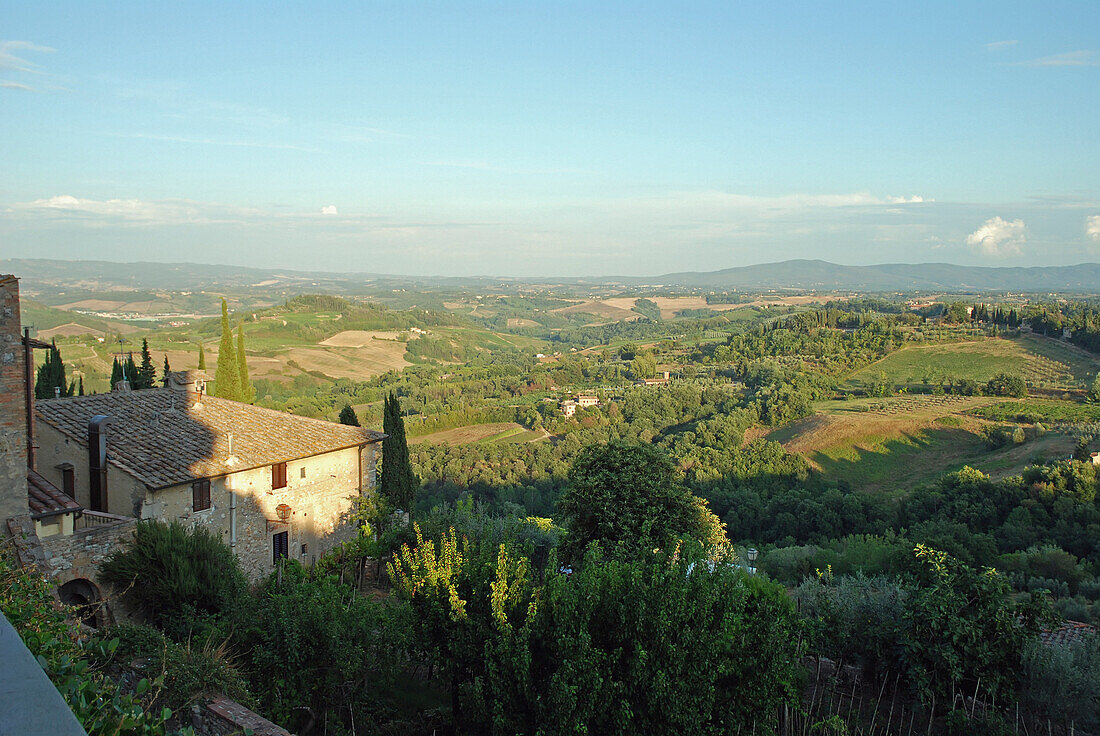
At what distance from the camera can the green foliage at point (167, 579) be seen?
10289 mm

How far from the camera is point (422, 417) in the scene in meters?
63.9

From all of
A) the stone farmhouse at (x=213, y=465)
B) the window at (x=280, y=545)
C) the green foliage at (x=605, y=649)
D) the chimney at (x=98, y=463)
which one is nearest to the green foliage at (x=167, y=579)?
the stone farmhouse at (x=213, y=465)

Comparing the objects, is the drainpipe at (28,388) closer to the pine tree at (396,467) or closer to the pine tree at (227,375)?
the pine tree at (396,467)

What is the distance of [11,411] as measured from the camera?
962cm

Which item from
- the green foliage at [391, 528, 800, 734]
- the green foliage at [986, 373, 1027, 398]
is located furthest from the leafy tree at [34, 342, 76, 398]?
the green foliage at [986, 373, 1027, 398]

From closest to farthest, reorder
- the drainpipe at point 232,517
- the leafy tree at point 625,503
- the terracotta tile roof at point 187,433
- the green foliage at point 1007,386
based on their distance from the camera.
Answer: the terracotta tile roof at point 187,433 < the drainpipe at point 232,517 < the leafy tree at point 625,503 < the green foliage at point 1007,386

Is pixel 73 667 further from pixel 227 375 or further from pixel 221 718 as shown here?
pixel 227 375

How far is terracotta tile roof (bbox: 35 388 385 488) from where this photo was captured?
12.9m

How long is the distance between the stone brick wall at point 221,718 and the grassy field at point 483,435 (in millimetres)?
49552

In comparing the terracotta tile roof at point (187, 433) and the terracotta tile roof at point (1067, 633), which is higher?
the terracotta tile roof at point (187, 433)

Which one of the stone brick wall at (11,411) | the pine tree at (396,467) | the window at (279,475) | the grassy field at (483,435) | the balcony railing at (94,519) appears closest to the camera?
the stone brick wall at (11,411)

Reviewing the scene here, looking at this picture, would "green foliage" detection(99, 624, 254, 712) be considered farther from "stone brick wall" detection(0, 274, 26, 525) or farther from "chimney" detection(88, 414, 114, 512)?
"chimney" detection(88, 414, 114, 512)

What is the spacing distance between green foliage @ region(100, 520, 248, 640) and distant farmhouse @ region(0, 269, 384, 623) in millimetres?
372

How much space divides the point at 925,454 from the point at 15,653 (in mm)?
45387
